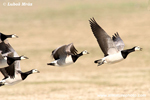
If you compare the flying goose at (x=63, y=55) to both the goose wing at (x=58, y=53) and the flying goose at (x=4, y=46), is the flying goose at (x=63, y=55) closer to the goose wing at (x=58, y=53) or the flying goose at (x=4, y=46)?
the goose wing at (x=58, y=53)

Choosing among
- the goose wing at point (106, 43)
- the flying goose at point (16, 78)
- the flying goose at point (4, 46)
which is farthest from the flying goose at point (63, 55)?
the flying goose at point (4, 46)

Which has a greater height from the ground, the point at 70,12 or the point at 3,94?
the point at 70,12

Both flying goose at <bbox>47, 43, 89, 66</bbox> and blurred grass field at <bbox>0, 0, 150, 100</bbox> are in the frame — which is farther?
blurred grass field at <bbox>0, 0, 150, 100</bbox>

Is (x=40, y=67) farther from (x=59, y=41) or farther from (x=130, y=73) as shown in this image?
(x=59, y=41)

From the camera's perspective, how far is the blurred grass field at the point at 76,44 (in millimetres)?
20000

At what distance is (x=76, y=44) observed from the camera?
34.0m

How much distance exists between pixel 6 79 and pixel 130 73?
39.2 feet

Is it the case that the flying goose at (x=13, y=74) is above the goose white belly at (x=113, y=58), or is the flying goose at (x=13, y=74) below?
below

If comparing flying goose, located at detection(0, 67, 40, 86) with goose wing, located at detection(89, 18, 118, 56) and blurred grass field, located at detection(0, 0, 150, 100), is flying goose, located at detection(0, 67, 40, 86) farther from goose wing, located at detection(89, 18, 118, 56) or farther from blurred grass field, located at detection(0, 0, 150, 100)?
blurred grass field, located at detection(0, 0, 150, 100)

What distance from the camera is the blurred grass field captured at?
20.0 m

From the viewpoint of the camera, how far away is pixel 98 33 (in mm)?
14125

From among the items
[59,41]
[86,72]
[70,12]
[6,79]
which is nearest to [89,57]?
[86,72]

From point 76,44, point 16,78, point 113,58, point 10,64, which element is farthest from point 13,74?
point 76,44

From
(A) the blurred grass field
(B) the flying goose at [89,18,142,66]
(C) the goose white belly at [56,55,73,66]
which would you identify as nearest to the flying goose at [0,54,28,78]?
(C) the goose white belly at [56,55,73,66]
